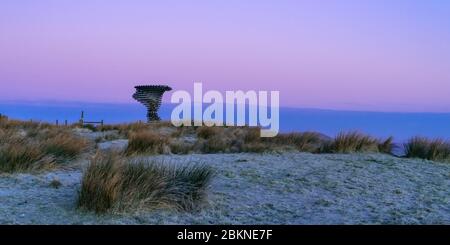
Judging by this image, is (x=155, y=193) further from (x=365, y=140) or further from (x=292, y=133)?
(x=292, y=133)

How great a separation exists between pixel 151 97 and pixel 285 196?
124 ft

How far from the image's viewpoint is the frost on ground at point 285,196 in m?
6.65

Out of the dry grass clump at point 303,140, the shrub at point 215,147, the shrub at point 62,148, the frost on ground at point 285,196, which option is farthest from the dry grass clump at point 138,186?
the dry grass clump at point 303,140

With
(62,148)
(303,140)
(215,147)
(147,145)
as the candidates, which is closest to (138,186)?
(62,148)

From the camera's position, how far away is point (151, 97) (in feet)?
149

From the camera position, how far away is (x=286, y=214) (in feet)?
23.4

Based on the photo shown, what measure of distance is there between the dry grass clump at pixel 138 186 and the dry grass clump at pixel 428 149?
7066 millimetres

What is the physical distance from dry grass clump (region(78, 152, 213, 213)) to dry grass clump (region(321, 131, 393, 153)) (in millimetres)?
6639

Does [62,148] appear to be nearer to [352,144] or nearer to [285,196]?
[285,196]

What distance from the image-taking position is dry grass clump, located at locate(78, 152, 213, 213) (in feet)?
21.7

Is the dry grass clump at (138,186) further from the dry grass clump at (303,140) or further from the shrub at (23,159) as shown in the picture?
the dry grass clump at (303,140)

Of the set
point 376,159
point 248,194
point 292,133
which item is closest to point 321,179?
point 248,194

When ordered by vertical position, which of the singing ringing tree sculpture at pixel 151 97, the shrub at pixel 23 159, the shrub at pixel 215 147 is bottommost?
the shrub at pixel 215 147

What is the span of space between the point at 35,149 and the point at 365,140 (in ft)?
26.3
